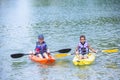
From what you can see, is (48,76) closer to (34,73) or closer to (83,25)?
(34,73)

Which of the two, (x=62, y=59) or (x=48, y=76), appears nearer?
(x=48, y=76)

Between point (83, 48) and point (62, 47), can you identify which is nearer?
point (83, 48)

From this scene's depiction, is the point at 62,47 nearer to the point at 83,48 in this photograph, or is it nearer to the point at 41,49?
the point at 41,49

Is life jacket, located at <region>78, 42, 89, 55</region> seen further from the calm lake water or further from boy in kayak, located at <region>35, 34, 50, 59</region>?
boy in kayak, located at <region>35, 34, 50, 59</region>

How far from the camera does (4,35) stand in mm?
32656

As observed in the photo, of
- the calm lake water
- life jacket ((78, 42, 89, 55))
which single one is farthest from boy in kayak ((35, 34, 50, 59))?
life jacket ((78, 42, 89, 55))

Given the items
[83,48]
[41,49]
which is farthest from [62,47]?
[83,48]

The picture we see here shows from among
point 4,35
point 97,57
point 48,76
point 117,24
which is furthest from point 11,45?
point 117,24

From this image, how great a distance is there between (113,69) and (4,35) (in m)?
16.6

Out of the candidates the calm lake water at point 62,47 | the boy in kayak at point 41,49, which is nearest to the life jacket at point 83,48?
the calm lake water at point 62,47

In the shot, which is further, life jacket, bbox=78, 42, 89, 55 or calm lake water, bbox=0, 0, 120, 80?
life jacket, bbox=78, 42, 89, 55

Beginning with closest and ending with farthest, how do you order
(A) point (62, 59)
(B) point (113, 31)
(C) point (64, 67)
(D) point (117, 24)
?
(C) point (64, 67)
(A) point (62, 59)
(B) point (113, 31)
(D) point (117, 24)

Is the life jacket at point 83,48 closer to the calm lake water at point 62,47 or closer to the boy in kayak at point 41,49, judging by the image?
the calm lake water at point 62,47

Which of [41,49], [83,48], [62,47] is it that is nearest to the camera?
[83,48]
